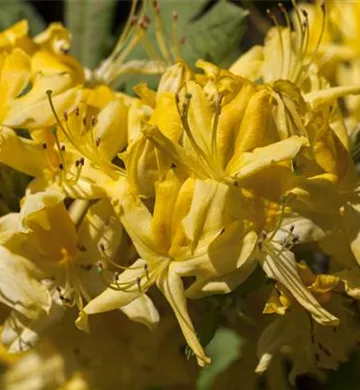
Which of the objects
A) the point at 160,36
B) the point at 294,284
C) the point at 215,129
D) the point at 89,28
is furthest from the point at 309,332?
the point at 89,28

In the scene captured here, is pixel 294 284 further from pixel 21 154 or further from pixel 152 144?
pixel 21 154

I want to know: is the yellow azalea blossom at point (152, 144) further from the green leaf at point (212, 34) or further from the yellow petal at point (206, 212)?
the green leaf at point (212, 34)

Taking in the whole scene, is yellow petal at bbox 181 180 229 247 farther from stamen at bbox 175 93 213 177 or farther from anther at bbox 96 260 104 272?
anther at bbox 96 260 104 272

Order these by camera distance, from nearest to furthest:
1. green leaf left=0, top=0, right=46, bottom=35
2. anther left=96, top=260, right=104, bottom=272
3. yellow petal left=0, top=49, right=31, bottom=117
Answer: anther left=96, top=260, right=104, bottom=272
yellow petal left=0, top=49, right=31, bottom=117
green leaf left=0, top=0, right=46, bottom=35

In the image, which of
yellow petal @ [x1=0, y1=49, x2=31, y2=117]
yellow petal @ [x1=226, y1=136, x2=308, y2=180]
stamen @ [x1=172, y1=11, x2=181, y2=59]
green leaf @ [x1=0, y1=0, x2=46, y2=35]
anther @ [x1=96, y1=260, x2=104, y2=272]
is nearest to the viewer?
yellow petal @ [x1=226, y1=136, x2=308, y2=180]

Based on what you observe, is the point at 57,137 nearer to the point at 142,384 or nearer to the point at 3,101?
the point at 3,101

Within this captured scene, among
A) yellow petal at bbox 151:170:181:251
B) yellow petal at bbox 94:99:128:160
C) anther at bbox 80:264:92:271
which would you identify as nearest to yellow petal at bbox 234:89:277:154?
yellow petal at bbox 151:170:181:251
